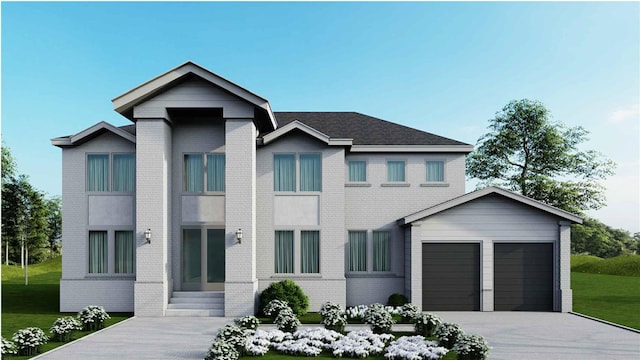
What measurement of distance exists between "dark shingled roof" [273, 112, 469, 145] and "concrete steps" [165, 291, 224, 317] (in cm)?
781

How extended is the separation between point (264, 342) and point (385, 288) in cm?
834

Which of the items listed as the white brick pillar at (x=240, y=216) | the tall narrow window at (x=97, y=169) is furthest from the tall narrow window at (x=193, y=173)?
the tall narrow window at (x=97, y=169)

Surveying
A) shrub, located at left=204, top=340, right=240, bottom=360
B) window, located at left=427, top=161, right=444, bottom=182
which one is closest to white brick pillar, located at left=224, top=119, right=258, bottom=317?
shrub, located at left=204, top=340, right=240, bottom=360

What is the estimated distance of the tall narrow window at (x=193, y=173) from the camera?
17922mm

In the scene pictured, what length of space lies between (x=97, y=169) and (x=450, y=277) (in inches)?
547

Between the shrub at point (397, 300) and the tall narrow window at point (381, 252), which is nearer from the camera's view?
the shrub at point (397, 300)

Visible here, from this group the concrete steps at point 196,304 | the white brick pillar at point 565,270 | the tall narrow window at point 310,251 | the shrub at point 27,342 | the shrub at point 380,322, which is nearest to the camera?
the shrub at point 27,342

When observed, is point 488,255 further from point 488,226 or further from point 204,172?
point 204,172

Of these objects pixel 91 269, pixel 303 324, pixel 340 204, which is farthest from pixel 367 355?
pixel 91 269

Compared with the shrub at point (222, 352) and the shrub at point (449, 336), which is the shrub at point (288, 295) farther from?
the shrub at point (222, 352)

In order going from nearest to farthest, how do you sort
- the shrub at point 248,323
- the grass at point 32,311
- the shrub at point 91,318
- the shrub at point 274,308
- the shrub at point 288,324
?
the shrub at point 248,323 → the shrub at point 288,324 → the shrub at point 91,318 → the grass at point 32,311 → the shrub at point 274,308

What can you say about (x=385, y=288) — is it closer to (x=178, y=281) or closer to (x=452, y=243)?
(x=452, y=243)

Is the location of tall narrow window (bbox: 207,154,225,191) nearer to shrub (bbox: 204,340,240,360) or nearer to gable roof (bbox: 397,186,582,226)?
gable roof (bbox: 397,186,582,226)

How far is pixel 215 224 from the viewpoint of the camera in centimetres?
1775
